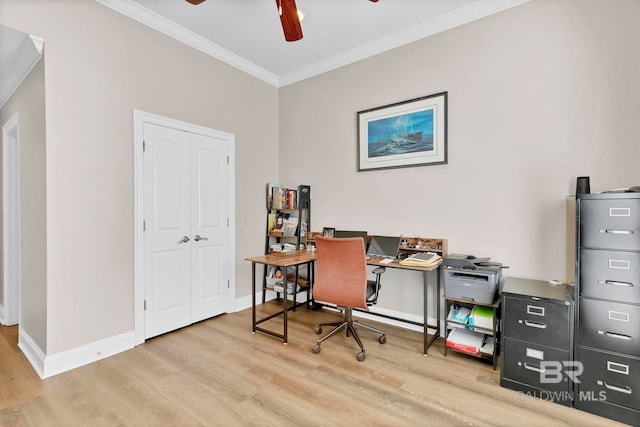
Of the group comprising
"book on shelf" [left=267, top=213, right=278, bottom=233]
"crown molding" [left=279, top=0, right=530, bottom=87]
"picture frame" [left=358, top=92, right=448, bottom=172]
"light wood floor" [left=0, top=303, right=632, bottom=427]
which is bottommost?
"light wood floor" [left=0, top=303, right=632, bottom=427]

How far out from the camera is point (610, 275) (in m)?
1.80

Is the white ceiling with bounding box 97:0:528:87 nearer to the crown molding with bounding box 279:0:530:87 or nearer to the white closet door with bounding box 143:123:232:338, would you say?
the crown molding with bounding box 279:0:530:87

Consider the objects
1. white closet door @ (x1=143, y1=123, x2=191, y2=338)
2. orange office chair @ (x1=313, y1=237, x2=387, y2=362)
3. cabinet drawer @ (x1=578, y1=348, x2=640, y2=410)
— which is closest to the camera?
cabinet drawer @ (x1=578, y1=348, x2=640, y2=410)

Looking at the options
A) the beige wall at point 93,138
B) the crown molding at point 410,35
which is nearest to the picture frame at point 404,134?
the crown molding at point 410,35

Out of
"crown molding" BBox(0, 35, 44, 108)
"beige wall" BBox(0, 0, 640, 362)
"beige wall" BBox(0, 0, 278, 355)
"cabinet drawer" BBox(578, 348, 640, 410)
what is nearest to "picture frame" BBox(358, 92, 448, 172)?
"beige wall" BBox(0, 0, 640, 362)

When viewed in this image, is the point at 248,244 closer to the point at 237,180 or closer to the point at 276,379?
the point at 237,180

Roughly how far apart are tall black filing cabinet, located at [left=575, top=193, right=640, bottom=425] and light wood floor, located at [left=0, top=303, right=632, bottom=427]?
6.0 inches

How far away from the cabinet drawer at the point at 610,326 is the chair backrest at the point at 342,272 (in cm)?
142

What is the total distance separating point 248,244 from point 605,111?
364 centimetres

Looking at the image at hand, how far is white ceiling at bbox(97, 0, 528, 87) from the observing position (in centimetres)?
269

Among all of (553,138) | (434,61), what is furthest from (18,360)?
(553,138)

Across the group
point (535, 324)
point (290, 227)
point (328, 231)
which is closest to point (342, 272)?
point (328, 231)

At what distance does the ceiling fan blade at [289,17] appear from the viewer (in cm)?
201

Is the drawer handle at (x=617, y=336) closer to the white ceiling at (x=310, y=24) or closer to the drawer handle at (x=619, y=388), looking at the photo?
the drawer handle at (x=619, y=388)
